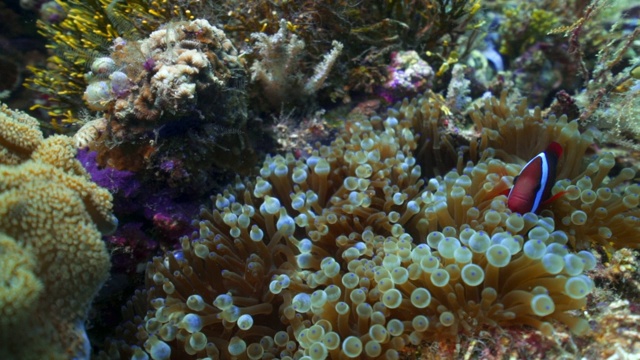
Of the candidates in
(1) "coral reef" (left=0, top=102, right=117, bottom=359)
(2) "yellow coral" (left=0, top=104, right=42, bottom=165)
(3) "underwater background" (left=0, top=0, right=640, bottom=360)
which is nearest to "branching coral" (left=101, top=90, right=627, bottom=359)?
(3) "underwater background" (left=0, top=0, right=640, bottom=360)

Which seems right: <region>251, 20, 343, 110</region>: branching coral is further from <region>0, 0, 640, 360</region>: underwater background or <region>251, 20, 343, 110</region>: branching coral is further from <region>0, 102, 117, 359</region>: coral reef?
<region>0, 102, 117, 359</region>: coral reef

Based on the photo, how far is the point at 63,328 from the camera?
73.6 inches

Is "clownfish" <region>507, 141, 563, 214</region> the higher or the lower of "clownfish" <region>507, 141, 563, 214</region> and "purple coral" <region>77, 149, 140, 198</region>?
the higher

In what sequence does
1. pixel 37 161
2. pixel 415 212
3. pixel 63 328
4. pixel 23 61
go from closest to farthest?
pixel 63 328
pixel 37 161
pixel 415 212
pixel 23 61

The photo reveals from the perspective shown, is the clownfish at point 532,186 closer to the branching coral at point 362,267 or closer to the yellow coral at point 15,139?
the branching coral at point 362,267

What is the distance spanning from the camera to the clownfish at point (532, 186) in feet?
7.45

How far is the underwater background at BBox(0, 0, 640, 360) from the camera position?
187 centimetres

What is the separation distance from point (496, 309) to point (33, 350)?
6.60 ft

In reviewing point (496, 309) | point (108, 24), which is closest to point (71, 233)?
point (496, 309)

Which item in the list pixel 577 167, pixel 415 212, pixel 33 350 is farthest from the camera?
pixel 577 167

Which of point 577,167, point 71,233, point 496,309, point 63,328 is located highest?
point 577,167

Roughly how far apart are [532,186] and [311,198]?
1.28 metres

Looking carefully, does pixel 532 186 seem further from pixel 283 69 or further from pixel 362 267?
pixel 283 69

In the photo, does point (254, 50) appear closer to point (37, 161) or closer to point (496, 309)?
point (37, 161)
